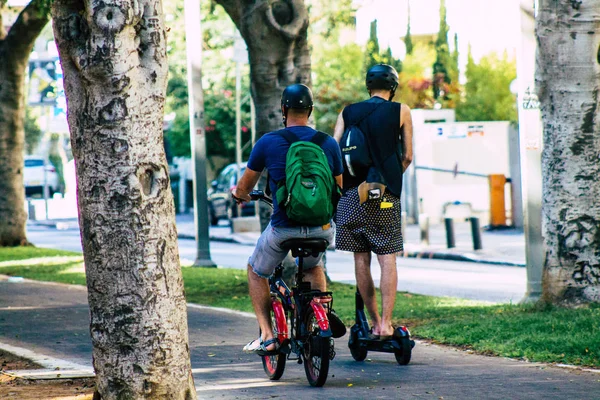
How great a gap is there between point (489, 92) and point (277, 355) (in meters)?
32.2

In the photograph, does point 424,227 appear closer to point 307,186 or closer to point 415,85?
point 307,186

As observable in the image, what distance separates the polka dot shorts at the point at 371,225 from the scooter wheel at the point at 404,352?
0.61m

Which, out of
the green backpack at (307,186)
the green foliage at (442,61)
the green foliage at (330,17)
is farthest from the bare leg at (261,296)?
the green foliage at (442,61)

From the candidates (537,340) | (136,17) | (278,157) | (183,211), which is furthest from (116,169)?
(183,211)

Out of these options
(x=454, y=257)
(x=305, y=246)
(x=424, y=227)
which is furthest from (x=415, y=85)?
(x=305, y=246)

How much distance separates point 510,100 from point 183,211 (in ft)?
52.4

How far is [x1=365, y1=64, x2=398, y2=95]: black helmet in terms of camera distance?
25.4 ft

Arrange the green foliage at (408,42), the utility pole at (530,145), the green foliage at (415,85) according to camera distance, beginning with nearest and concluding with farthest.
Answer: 1. the utility pole at (530,145)
2. the green foliage at (415,85)
3. the green foliage at (408,42)

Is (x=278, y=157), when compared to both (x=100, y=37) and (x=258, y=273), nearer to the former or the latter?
(x=258, y=273)

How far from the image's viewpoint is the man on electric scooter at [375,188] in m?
7.55

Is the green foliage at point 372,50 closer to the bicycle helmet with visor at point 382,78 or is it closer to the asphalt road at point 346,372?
the asphalt road at point 346,372

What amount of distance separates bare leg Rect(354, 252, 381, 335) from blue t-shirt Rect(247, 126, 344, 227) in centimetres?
103

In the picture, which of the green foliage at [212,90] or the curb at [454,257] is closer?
the curb at [454,257]

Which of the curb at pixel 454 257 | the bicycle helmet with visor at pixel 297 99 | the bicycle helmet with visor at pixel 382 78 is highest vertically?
the bicycle helmet with visor at pixel 382 78
